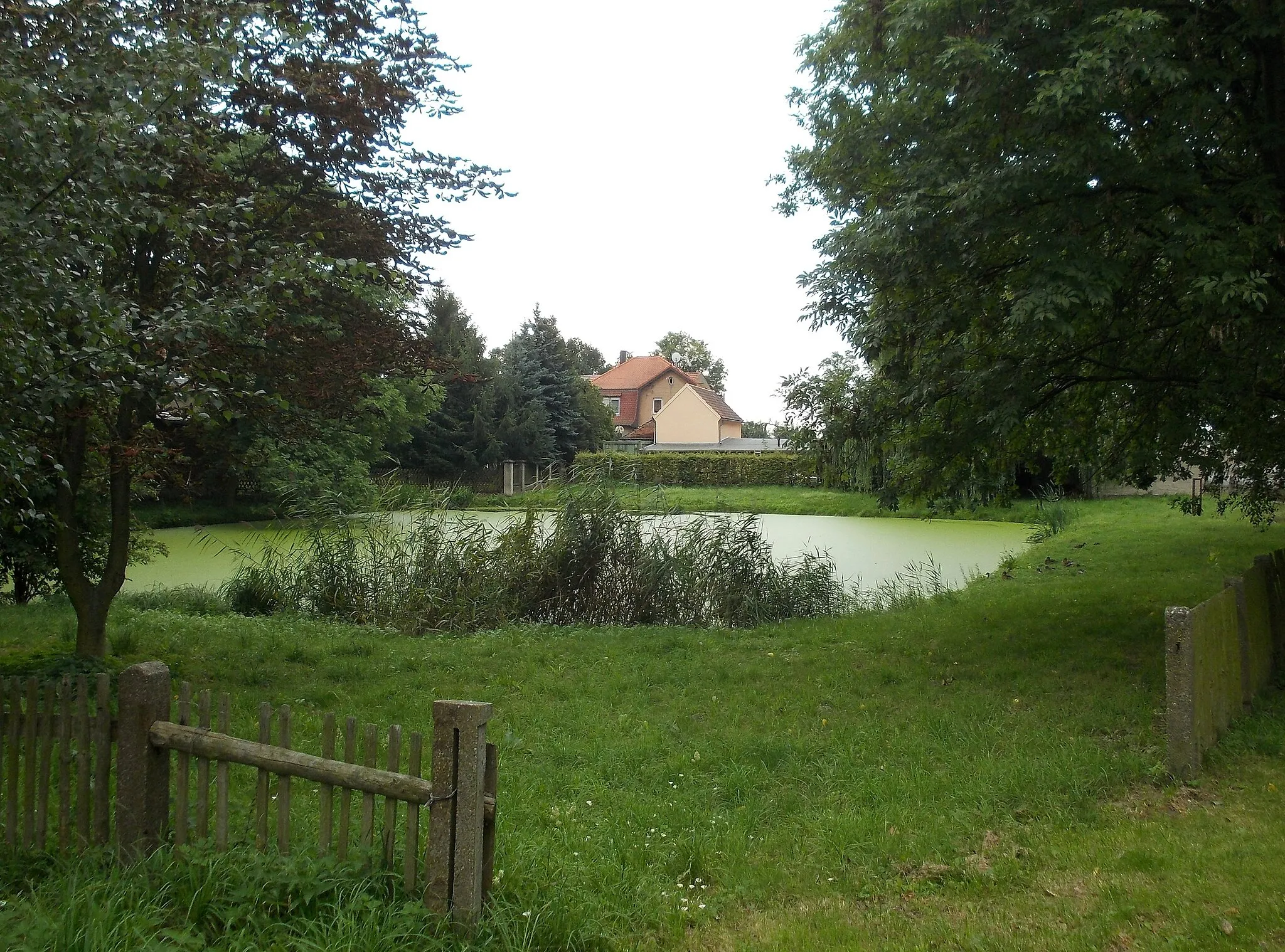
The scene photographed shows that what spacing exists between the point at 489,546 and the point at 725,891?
9350 millimetres

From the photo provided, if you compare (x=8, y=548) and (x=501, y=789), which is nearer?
(x=501, y=789)


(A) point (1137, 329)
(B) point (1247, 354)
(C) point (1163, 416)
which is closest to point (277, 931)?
(B) point (1247, 354)

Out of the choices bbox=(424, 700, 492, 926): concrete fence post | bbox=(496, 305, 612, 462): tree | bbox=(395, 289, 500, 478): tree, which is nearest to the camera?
bbox=(424, 700, 492, 926): concrete fence post

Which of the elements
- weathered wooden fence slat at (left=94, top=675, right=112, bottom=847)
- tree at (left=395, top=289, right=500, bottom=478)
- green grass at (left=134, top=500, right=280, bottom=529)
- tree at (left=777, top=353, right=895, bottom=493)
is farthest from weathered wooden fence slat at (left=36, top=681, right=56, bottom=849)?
tree at (left=395, top=289, right=500, bottom=478)

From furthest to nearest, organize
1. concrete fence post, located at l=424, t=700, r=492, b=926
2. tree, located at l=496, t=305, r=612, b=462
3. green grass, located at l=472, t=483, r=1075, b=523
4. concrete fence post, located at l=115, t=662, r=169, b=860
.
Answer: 1. tree, located at l=496, t=305, r=612, b=462
2. green grass, located at l=472, t=483, r=1075, b=523
3. concrete fence post, located at l=115, t=662, r=169, b=860
4. concrete fence post, located at l=424, t=700, r=492, b=926

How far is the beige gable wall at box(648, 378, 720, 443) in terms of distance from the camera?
65.4 m

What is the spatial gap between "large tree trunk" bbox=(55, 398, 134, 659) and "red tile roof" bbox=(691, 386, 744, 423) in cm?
5844

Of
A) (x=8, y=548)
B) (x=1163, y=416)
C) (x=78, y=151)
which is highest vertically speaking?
(x=78, y=151)

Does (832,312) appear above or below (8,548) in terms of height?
above

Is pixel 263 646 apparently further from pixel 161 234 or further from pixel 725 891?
pixel 725 891

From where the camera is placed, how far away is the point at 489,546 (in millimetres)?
13289

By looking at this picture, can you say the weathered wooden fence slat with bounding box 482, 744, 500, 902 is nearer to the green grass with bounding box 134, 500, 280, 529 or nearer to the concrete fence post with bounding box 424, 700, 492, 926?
the concrete fence post with bounding box 424, 700, 492, 926

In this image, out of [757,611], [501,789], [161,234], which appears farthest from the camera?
[757,611]

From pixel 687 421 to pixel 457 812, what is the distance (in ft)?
205
